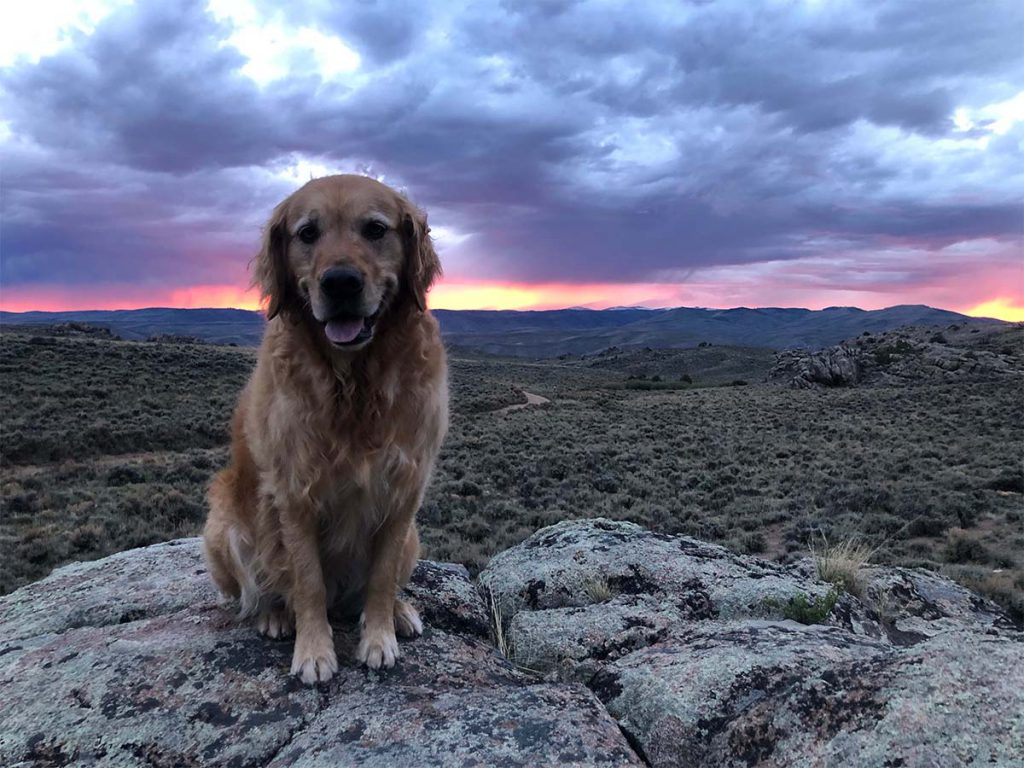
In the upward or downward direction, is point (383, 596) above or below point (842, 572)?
above

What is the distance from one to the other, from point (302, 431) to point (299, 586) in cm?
86

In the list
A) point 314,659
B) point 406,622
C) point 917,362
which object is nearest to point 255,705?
point 314,659

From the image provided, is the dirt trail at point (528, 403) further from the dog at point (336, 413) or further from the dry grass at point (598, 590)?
the dog at point (336, 413)

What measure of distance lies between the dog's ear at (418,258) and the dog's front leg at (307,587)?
4.39 feet

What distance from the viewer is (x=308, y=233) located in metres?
3.53

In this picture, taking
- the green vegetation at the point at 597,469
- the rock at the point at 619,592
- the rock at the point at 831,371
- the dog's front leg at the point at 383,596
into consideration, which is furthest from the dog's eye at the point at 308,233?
the rock at the point at 831,371

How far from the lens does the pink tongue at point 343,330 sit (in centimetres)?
326

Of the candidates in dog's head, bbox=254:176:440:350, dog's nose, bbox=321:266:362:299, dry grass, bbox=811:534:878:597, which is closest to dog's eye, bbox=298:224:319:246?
dog's head, bbox=254:176:440:350

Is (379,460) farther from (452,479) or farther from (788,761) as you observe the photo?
(452,479)

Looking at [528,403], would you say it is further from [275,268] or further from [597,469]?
[275,268]

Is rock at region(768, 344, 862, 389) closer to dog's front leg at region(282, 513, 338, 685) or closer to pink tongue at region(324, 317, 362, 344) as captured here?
dog's front leg at region(282, 513, 338, 685)

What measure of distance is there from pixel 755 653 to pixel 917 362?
5678 cm

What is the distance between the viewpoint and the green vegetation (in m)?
12.0

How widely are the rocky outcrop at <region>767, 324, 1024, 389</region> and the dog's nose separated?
48.4 metres
